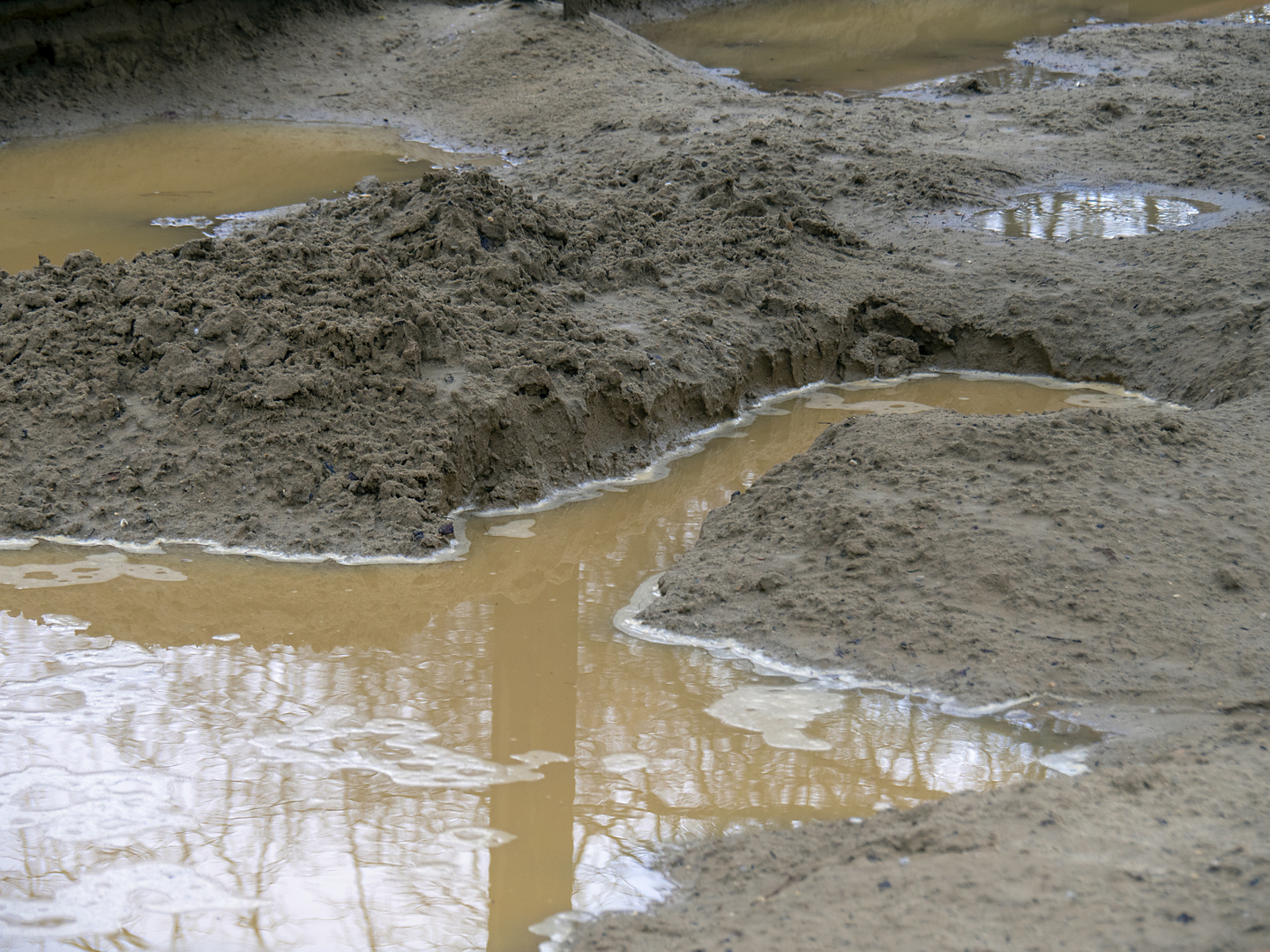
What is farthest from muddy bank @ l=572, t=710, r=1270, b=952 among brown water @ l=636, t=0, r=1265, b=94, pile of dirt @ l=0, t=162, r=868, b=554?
brown water @ l=636, t=0, r=1265, b=94

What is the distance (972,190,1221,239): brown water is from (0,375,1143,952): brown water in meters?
4.45

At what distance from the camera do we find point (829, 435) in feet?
16.3

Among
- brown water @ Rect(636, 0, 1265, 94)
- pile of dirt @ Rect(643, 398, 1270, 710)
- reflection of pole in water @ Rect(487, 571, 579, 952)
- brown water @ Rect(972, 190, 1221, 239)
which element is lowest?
reflection of pole in water @ Rect(487, 571, 579, 952)

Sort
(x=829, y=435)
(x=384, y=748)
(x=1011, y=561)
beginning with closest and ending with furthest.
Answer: (x=384, y=748)
(x=1011, y=561)
(x=829, y=435)

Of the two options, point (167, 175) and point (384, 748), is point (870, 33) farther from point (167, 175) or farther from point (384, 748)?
point (384, 748)

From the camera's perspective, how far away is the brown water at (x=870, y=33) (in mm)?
13641

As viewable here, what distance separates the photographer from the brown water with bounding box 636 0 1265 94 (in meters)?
13.6

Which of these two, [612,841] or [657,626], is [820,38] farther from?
[612,841]

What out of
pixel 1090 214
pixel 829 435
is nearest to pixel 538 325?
pixel 829 435

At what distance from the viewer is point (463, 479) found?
17.0 feet

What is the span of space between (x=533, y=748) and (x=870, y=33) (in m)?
14.3

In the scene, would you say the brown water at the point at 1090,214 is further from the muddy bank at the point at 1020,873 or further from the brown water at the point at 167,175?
the muddy bank at the point at 1020,873

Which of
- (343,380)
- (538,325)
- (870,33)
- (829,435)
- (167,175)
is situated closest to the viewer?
(829,435)

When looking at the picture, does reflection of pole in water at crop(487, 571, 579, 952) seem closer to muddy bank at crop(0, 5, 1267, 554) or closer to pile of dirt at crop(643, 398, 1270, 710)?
pile of dirt at crop(643, 398, 1270, 710)
